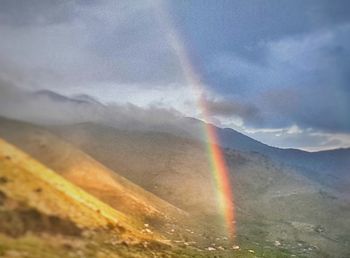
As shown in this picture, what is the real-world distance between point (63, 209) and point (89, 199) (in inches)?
136

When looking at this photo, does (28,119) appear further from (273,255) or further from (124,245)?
(273,255)

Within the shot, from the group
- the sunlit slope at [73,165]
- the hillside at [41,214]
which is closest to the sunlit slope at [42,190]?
the hillside at [41,214]

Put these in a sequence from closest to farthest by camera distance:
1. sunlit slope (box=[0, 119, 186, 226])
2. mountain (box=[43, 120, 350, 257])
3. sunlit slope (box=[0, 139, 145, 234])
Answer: sunlit slope (box=[0, 139, 145, 234])
sunlit slope (box=[0, 119, 186, 226])
mountain (box=[43, 120, 350, 257])

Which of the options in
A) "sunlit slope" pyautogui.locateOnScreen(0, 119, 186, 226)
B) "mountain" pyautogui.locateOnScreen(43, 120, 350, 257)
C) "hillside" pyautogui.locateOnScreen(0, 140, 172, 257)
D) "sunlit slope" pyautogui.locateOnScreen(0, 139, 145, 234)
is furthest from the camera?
"mountain" pyautogui.locateOnScreen(43, 120, 350, 257)

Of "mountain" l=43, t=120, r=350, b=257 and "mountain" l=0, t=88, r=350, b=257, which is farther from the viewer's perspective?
"mountain" l=43, t=120, r=350, b=257

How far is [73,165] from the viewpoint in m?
23.1

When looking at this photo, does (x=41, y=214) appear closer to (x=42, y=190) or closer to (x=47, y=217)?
(x=47, y=217)

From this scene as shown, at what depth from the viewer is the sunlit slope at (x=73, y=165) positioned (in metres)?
19.8

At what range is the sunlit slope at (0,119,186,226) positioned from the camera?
65.0 ft

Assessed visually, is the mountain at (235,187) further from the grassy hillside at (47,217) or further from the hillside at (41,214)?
the grassy hillside at (47,217)

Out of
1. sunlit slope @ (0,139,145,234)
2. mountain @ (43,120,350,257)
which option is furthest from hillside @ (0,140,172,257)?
mountain @ (43,120,350,257)

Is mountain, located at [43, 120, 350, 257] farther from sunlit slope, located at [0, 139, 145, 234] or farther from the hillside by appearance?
the hillside

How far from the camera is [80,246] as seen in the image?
2020cm

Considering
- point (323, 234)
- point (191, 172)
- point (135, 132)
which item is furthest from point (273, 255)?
point (323, 234)
